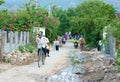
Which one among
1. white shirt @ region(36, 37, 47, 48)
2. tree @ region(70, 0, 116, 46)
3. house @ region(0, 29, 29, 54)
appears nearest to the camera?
white shirt @ region(36, 37, 47, 48)

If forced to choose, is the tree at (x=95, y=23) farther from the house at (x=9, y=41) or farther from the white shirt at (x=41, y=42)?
the white shirt at (x=41, y=42)

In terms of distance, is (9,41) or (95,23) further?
(95,23)

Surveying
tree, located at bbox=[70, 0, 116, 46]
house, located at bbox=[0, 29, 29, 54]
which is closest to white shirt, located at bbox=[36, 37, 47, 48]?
Result: house, located at bbox=[0, 29, 29, 54]

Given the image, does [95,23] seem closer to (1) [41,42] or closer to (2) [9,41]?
(2) [9,41]

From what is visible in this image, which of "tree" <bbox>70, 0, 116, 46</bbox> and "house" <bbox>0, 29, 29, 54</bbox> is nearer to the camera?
"house" <bbox>0, 29, 29, 54</bbox>

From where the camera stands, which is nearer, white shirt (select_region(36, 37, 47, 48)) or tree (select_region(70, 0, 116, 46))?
white shirt (select_region(36, 37, 47, 48))

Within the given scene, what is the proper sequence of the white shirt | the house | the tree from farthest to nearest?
the tree < the house < the white shirt

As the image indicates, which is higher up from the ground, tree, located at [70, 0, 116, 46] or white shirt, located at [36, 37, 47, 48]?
tree, located at [70, 0, 116, 46]

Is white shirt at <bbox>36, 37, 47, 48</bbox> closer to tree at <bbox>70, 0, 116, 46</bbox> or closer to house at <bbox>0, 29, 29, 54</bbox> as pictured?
house at <bbox>0, 29, 29, 54</bbox>

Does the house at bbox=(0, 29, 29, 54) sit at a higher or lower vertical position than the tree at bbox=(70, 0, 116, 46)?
lower

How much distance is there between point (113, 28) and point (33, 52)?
6538 mm

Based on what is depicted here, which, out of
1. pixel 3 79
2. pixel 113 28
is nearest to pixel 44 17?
pixel 113 28

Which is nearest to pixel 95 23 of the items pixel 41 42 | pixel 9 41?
pixel 9 41

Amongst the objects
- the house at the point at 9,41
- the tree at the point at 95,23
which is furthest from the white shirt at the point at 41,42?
the tree at the point at 95,23
